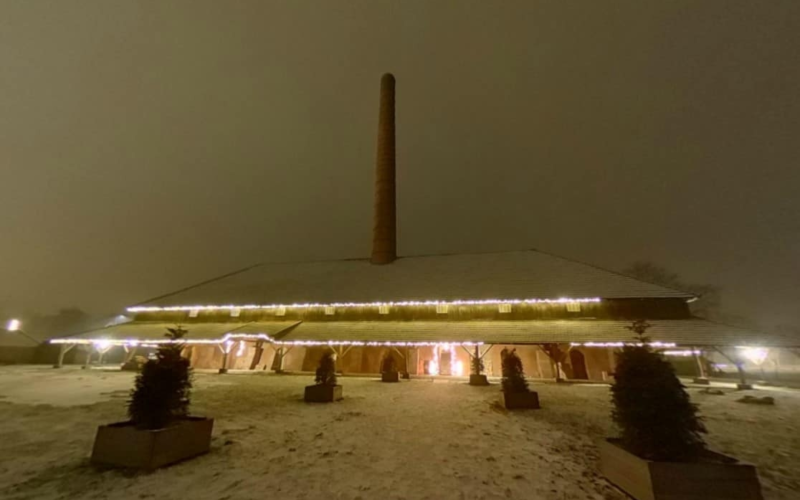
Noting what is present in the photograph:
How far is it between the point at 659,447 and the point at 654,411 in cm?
44

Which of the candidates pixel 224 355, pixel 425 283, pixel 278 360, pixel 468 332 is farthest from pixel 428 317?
pixel 224 355

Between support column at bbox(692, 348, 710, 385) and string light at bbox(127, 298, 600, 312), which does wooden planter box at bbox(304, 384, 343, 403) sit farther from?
support column at bbox(692, 348, 710, 385)

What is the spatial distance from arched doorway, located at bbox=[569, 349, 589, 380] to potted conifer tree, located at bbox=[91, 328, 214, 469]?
20.8m

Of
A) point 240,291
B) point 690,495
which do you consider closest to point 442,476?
point 690,495

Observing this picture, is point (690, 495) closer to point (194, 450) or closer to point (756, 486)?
point (756, 486)

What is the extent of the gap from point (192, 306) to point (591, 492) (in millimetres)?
29988

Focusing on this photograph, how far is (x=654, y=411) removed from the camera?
4480mm

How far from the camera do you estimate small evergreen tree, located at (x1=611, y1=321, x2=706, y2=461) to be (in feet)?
14.1

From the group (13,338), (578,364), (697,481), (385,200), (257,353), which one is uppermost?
(385,200)

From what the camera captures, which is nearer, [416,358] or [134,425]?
[134,425]

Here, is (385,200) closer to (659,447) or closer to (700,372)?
(700,372)

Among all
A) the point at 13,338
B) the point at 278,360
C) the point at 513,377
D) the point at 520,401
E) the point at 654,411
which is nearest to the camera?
the point at 654,411

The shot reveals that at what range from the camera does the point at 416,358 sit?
22.0 meters

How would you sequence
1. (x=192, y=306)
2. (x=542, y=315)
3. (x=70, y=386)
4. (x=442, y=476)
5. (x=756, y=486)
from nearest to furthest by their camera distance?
(x=756, y=486), (x=442, y=476), (x=70, y=386), (x=542, y=315), (x=192, y=306)
